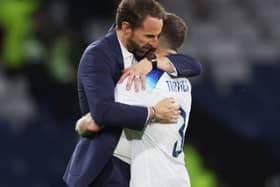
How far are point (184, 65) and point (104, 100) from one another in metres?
0.42

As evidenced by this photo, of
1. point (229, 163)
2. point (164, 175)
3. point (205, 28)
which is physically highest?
point (164, 175)

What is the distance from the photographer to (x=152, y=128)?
161 inches

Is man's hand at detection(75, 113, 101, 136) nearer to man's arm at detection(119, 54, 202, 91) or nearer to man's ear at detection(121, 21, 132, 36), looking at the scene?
man's arm at detection(119, 54, 202, 91)

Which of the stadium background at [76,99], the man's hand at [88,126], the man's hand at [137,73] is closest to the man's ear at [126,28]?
the man's hand at [137,73]

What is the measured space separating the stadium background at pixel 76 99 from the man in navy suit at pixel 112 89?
3.89 metres

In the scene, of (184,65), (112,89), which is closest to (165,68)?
(184,65)

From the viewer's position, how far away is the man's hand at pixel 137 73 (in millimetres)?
4055

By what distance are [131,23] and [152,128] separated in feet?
1.30

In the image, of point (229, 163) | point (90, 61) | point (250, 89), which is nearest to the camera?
point (90, 61)

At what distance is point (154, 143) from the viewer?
4.10 meters

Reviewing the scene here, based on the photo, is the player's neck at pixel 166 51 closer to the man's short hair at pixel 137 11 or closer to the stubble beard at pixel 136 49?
the stubble beard at pixel 136 49

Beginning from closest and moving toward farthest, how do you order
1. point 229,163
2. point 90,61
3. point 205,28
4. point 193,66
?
1. point 90,61
2. point 193,66
3. point 229,163
4. point 205,28

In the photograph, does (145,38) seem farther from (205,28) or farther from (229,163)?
(205,28)

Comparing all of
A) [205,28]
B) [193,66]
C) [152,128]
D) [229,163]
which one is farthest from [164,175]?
[205,28]
